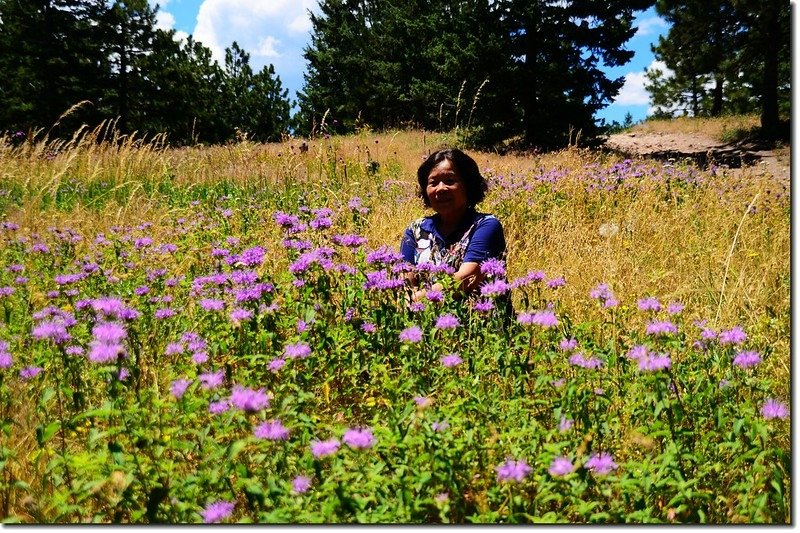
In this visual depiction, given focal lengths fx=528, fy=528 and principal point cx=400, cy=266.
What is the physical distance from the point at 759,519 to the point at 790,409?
0.54m

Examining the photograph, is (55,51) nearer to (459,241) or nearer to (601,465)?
(459,241)

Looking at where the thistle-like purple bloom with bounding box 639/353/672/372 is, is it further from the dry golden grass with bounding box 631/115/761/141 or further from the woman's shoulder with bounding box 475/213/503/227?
the dry golden grass with bounding box 631/115/761/141

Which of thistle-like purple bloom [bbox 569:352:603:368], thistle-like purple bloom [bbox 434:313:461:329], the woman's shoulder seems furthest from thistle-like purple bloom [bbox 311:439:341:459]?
the woman's shoulder

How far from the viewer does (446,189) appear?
3.13m

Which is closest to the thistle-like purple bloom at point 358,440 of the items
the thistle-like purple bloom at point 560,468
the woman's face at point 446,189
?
the thistle-like purple bloom at point 560,468

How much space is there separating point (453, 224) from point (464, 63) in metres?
11.5

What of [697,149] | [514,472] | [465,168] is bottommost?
[514,472]

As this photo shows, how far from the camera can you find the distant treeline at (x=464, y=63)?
8812mm

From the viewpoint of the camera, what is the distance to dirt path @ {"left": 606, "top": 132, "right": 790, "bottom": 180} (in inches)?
509

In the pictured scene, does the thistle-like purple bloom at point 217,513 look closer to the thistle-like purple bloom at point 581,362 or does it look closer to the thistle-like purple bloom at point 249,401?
the thistle-like purple bloom at point 249,401

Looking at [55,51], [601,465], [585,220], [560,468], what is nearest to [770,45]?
[585,220]

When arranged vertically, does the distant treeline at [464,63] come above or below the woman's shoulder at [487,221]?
above

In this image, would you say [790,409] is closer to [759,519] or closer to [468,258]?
[759,519]

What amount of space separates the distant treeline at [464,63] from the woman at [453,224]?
153 inches
